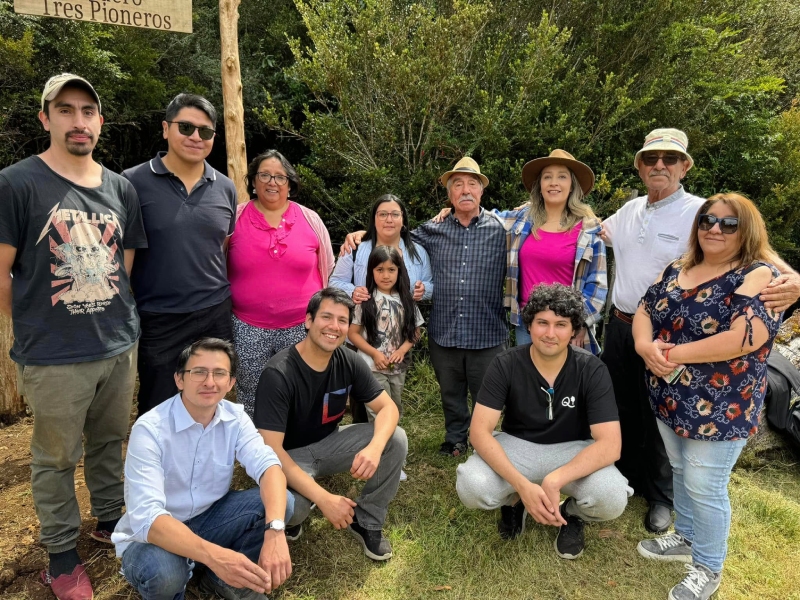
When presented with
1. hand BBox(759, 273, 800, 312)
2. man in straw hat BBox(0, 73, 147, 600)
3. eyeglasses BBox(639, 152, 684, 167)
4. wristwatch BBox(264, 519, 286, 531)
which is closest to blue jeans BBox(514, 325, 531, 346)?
eyeglasses BBox(639, 152, 684, 167)

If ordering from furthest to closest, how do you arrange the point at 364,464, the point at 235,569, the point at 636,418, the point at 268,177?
the point at 636,418
the point at 268,177
the point at 364,464
the point at 235,569

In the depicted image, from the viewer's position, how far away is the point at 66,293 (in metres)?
2.61

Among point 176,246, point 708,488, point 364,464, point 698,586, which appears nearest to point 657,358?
point 708,488

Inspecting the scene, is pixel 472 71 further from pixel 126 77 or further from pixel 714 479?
pixel 714 479

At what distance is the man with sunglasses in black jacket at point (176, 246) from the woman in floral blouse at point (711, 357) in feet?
8.27

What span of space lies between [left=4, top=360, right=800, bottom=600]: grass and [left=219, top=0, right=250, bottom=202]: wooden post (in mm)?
2463

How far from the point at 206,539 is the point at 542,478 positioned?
6.11 ft

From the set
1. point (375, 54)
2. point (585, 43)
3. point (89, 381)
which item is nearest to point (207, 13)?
point (375, 54)

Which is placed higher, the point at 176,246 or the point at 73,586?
the point at 176,246

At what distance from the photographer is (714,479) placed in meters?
2.76

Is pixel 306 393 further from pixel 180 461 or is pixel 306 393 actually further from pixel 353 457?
pixel 180 461

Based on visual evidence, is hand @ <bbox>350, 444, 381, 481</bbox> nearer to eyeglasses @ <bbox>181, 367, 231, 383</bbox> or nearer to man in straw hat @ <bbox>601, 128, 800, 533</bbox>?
eyeglasses @ <bbox>181, 367, 231, 383</bbox>

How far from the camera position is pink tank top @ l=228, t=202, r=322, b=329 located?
3.42 metres

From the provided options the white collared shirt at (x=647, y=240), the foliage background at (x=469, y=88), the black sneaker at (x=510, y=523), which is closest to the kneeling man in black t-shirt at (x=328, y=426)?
the black sneaker at (x=510, y=523)
